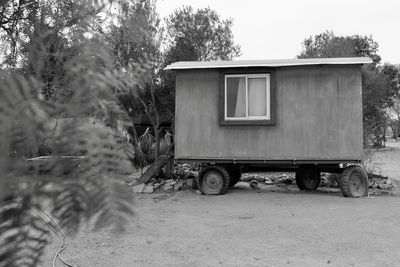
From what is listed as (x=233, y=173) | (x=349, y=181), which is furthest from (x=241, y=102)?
(x=349, y=181)

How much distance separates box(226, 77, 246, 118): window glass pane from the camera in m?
10.9

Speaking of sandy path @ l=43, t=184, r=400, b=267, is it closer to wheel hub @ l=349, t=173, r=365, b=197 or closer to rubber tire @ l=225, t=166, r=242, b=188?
wheel hub @ l=349, t=173, r=365, b=197

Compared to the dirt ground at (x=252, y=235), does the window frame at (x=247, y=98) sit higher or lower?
higher

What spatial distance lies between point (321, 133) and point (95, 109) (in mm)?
10445

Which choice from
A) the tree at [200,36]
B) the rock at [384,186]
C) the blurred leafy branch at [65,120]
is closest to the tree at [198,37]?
the tree at [200,36]

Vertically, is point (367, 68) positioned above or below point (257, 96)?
above

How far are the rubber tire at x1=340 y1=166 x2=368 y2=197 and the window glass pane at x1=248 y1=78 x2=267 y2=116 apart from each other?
2.32m

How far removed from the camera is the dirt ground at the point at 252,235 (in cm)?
537

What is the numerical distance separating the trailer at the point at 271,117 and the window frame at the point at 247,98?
0.9 inches

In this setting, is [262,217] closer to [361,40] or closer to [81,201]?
[81,201]

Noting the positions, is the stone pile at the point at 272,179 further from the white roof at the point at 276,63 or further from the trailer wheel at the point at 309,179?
the white roof at the point at 276,63

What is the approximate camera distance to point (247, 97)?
10883mm

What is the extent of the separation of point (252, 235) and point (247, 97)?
15.7ft

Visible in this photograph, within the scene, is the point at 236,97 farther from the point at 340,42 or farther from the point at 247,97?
the point at 340,42
